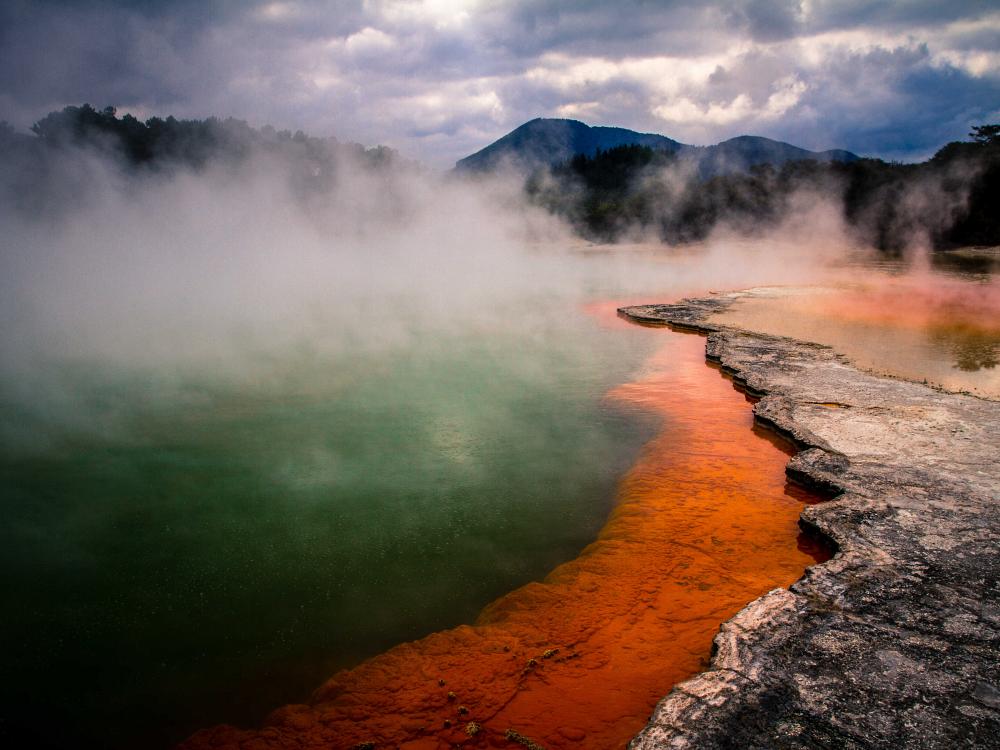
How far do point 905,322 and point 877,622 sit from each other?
7.89m

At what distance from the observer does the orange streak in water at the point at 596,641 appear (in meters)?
2.13

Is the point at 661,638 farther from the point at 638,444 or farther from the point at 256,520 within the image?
the point at 256,520

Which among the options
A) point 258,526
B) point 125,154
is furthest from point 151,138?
point 258,526

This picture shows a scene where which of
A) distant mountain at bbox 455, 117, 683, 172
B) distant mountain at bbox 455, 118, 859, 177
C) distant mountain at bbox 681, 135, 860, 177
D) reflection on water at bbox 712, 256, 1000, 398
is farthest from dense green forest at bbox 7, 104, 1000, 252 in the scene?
distant mountain at bbox 455, 117, 683, 172

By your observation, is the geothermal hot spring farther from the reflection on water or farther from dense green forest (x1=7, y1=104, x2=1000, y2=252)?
dense green forest (x1=7, y1=104, x2=1000, y2=252)

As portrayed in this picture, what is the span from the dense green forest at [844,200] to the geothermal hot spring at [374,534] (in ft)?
56.2

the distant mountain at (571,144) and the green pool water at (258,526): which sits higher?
the distant mountain at (571,144)

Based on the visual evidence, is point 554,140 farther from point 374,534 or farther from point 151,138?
point 374,534

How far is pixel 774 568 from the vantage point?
2951 millimetres

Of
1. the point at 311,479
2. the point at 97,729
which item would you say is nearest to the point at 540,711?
the point at 97,729

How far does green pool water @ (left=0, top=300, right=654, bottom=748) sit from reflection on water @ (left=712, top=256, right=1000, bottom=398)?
3.20 m

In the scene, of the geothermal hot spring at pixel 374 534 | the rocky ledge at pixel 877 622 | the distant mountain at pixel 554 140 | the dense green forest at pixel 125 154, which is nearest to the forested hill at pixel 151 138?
the dense green forest at pixel 125 154

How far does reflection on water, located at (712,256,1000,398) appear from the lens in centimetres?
602

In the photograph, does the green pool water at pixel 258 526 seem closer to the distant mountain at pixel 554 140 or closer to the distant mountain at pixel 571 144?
the distant mountain at pixel 571 144
